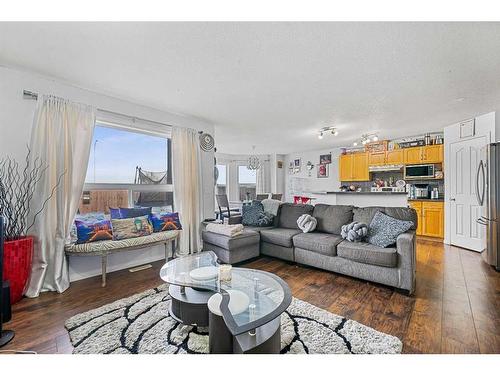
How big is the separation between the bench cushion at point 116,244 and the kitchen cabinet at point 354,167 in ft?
16.6

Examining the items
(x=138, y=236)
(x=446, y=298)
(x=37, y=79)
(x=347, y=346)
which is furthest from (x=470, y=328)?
(x=37, y=79)

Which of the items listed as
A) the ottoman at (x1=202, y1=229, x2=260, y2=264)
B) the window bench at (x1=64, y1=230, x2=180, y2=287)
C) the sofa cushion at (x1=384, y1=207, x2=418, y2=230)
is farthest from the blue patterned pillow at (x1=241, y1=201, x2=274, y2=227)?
the sofa cushion at (x1=384, y1=207, x2=418, y2=230)

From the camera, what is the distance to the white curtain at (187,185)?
142 inches

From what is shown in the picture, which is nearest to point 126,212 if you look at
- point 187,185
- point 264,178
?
point 187,185

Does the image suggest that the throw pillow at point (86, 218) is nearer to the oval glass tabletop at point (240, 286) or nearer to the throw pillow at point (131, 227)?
the throw pillow at point (131, 227)

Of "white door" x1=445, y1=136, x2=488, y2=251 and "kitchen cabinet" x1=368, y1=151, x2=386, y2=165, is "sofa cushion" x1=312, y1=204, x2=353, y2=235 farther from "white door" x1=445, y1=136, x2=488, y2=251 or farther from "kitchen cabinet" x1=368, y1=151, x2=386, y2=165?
"kitchen cabinet" x1=368, y1=151, x2=386, y2=165

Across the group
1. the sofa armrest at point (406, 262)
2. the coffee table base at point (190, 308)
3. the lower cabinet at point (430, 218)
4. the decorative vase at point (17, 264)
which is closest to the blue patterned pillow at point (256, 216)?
the sofa armrest at point (406, 262)

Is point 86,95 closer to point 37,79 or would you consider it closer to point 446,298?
point 37,79

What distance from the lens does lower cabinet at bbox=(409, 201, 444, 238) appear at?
4.64 metres

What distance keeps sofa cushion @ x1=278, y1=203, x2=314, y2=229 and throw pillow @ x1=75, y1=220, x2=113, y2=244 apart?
98.4 inches

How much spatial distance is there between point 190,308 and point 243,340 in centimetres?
61

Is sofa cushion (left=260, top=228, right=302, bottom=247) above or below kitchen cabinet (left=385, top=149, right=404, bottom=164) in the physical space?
below

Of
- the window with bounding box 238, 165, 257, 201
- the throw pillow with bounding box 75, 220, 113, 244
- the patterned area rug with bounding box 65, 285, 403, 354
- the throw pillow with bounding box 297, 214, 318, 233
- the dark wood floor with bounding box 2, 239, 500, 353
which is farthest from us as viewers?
the window with bounding box 238, 165, 257, 201
